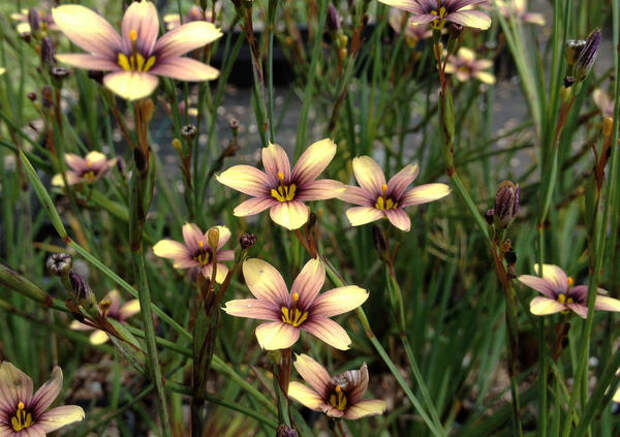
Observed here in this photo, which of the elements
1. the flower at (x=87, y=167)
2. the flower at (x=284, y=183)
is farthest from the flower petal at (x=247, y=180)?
the flower at (x=87, y=167)

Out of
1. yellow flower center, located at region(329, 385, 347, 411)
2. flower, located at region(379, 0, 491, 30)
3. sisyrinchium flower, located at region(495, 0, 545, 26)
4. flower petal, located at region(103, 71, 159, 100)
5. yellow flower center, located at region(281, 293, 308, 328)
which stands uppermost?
flower petal, located at region(103, 71, 159, 100)

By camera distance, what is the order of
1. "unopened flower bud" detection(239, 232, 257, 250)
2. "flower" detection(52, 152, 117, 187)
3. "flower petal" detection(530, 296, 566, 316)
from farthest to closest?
1. "flower" detection(52, 152, 117, 187)
2. "flower petal" detection(530, 296, 566, 316)
3. "unopened flower bud" detection(239, 232, 257, 250)

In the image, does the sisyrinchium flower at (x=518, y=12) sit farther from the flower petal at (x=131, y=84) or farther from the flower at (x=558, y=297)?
the flower petal at (x=131, y=84)

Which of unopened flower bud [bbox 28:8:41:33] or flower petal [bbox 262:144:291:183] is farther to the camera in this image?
unopened flower bud [bbox 28:8:41:33]

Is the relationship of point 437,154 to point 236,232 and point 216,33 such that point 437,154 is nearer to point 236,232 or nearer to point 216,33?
point 236,232

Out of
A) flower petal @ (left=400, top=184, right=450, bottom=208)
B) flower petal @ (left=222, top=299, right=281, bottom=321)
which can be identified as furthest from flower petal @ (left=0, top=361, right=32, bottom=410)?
flower petal @ (left=400, top=184, right=450, bottom=208)

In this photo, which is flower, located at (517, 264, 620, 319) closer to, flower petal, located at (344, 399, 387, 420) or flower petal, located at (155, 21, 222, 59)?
flower petal, located at (344, 399, 387, 420)
